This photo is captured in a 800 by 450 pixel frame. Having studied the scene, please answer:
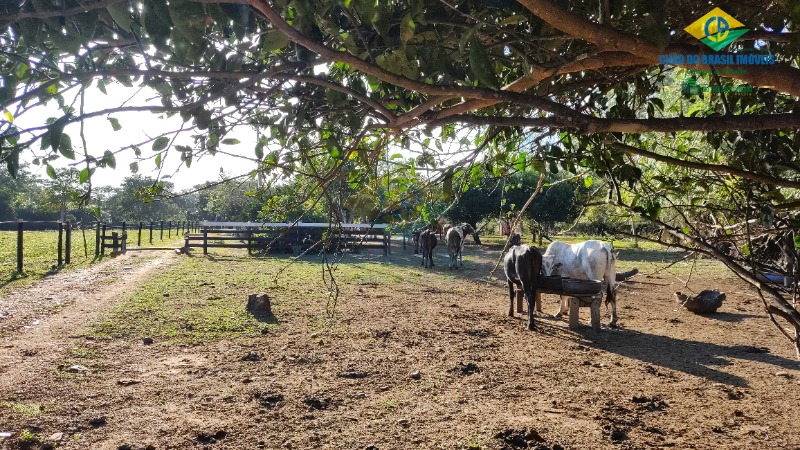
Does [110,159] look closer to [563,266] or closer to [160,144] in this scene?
[160,144]

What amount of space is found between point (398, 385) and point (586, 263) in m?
4.75

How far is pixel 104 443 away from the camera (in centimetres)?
365

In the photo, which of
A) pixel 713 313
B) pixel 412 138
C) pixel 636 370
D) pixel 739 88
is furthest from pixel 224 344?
pixel 713 313

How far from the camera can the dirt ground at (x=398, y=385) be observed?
3947 mm

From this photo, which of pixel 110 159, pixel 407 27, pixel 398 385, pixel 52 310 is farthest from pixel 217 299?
pixel 407 27

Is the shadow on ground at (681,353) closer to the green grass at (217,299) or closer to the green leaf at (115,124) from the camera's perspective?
the green grass at (217,299)

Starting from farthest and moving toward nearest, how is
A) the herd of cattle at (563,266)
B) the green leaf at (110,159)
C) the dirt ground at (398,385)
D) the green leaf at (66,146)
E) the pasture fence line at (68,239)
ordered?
1. the pasture fence line at (68,239)
2. the herd of cattle at (563,266)
3. the dirt ground at (398,385)
4. the green leaf at (110,159)
5. the green leaf at (66,146)

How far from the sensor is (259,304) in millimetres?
8359

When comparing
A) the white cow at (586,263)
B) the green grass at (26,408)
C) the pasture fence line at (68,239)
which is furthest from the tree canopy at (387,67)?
the pasture fence line at (68,239)

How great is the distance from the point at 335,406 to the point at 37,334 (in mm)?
4416

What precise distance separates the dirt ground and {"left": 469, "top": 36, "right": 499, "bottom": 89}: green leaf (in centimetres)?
209

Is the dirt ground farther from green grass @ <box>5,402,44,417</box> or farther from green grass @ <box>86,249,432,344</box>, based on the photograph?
green grass @ <box>86,249,432,344</box>

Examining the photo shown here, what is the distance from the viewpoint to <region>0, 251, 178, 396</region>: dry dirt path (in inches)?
216

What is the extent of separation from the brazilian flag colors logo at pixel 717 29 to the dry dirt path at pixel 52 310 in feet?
19.0
